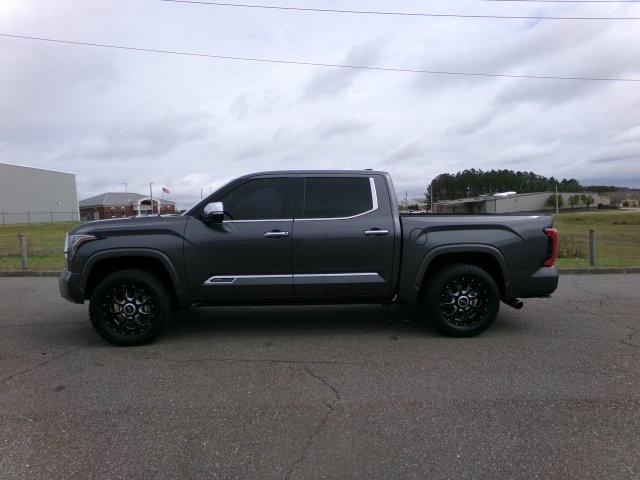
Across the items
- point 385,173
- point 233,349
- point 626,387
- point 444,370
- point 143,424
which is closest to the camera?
point 143,424

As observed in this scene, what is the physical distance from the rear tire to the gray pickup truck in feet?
0.04

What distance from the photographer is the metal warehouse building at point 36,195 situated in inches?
2731

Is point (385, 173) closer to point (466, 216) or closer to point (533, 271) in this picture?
point (466, 216)

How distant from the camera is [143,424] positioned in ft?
11.2

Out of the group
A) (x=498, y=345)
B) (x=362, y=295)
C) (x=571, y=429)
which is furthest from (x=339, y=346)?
(x=571, y=429)

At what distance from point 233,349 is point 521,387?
2.84 metres

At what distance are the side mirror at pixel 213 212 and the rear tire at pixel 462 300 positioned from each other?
2461 millimetres

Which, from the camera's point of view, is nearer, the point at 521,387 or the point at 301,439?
the point at 301,439

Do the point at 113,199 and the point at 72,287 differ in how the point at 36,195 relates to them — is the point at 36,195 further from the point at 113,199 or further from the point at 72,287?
the point at 72,287

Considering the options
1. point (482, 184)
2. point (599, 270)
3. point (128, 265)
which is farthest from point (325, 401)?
point (482, 184)

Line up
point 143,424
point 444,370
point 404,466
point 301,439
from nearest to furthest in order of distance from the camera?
point 404,466
point 301,439
point 143,424
point 444,370

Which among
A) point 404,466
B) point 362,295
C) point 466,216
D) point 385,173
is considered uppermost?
point 385,173

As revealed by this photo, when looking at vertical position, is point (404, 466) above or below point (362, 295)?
below

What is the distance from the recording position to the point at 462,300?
5.38 meters
